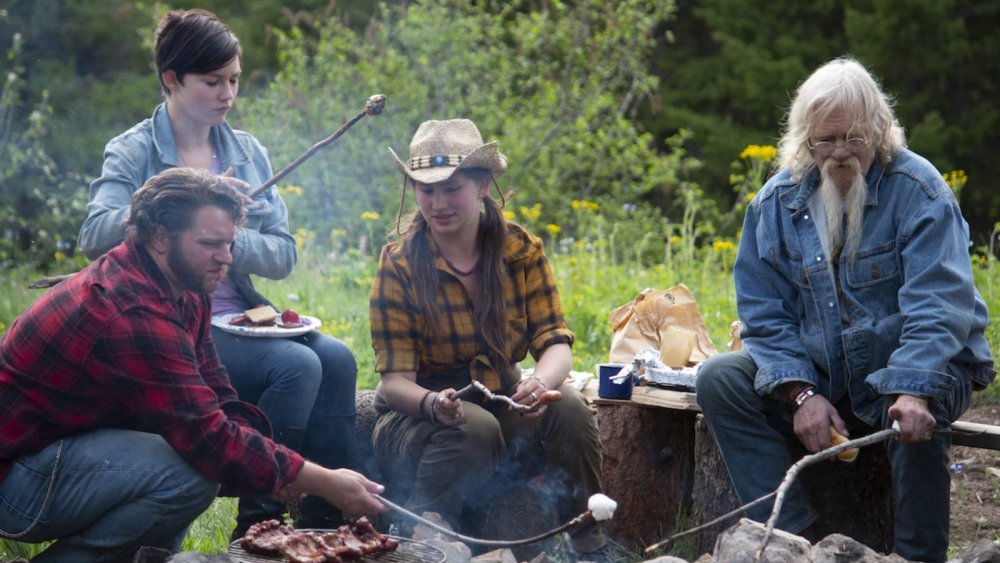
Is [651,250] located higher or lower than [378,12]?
lower

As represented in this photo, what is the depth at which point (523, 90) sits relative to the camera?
10.9 meters

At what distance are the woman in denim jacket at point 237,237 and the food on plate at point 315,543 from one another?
693mm

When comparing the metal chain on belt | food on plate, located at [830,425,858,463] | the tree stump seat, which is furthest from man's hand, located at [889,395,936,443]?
the metal chain on belt

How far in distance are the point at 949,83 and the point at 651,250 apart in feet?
16.9

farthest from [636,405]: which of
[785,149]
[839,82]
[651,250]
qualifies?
[651,250]

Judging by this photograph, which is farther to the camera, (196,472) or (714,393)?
(714,393)

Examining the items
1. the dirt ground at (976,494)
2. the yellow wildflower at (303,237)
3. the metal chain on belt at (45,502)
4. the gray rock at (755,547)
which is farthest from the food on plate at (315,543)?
the yellow wildflower at (303,237)

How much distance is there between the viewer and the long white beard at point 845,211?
3916 millimetres

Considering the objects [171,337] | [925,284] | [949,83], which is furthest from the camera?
[949,83]

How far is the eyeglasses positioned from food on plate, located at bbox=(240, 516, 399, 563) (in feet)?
6.28

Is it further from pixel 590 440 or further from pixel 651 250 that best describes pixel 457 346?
pixel 651 250

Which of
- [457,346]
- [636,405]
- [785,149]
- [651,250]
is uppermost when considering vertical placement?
[785,149]

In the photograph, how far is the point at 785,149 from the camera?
417 centimetres

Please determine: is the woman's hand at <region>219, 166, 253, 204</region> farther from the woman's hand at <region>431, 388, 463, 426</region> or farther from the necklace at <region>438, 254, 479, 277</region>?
the woman's hand at <region>431, 388, 463, 426</region>
